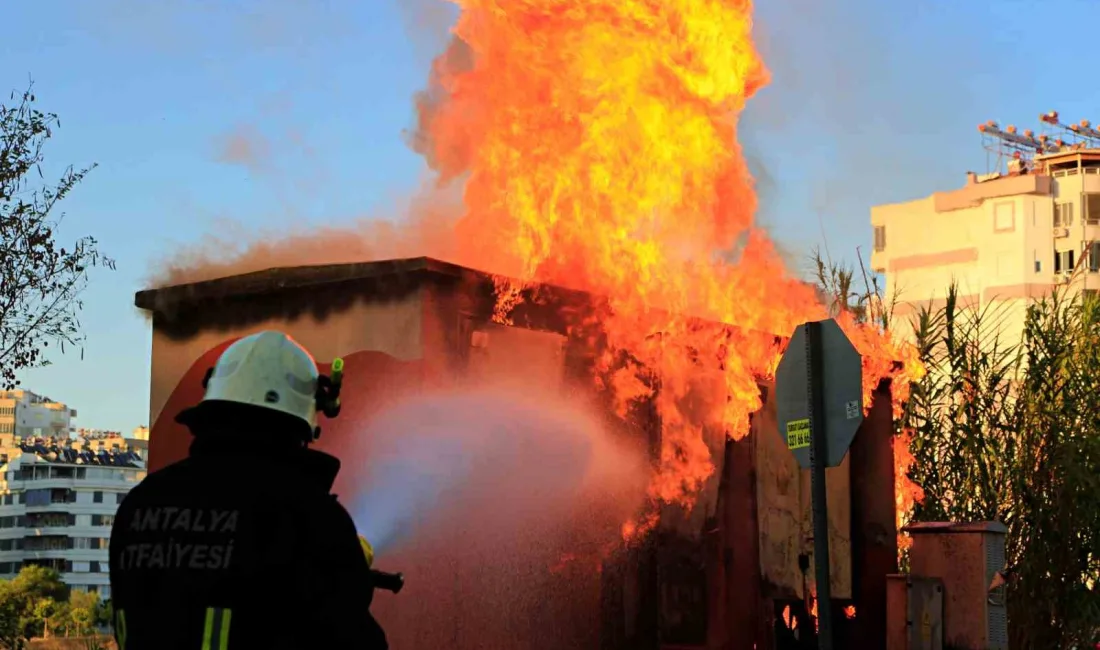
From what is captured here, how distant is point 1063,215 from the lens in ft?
226

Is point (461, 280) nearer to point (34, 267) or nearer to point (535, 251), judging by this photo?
point (535, 251)

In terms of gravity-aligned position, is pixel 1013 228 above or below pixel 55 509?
above

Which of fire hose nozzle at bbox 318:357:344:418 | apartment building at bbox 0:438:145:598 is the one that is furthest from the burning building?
apartment building at bbox 0:438:145:598

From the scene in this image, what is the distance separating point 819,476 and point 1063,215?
2670 inches

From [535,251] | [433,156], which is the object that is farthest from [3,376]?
[535,251]

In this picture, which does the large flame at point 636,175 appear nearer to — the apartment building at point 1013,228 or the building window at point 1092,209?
the apartment building at point 1013,228

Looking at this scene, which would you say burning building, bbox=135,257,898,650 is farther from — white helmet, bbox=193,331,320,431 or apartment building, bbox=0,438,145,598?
apartment building, bbox=0,438,145,598

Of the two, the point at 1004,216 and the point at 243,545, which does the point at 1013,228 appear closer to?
the point at 1004,216

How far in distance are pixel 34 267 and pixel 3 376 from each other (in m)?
1.14

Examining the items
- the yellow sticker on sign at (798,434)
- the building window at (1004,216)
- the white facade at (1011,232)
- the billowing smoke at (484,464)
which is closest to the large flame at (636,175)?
the billowing smoke at (484,464)

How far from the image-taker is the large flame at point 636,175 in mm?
9500

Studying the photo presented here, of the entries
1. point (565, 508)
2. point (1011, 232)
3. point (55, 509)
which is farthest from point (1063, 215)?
point (55, 509)

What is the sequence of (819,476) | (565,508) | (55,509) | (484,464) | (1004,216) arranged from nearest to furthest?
(819,476) < (484,464) < (565,508) < (1004,216) < (55,509)

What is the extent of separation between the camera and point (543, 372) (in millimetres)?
8781
